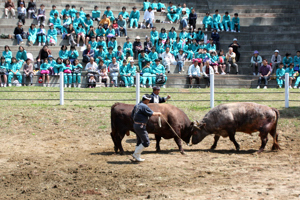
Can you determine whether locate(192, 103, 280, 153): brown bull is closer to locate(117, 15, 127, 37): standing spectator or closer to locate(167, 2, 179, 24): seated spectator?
locate(117, 15, 127, 37): standing spectator

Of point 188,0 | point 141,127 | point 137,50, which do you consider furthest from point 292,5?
point 141,127

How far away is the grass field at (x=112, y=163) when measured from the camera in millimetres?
8250

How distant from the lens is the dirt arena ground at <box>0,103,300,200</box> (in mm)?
8211

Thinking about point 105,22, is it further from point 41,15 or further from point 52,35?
point 41,15

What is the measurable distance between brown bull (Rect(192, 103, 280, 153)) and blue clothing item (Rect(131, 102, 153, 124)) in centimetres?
213

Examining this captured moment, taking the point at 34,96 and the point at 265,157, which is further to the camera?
the point at 34,96

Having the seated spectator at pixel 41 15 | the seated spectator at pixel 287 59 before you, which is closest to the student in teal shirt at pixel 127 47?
the seated spectator at pixel 41 15

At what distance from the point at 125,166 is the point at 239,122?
375 centimetres

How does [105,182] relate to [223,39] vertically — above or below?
below

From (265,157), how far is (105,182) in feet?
14.4

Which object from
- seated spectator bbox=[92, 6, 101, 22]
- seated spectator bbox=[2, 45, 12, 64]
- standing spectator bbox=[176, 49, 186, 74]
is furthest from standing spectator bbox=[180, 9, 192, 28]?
seated spectator bbox=[2, 45, 12, 64]

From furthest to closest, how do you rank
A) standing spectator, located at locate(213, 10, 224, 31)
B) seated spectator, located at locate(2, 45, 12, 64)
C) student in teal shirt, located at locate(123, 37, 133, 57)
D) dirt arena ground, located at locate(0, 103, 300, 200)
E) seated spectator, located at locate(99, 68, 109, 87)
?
1. standing spectator, located at locate(213, 10, 224, 31)
2. student in teal shirt, located at locate(123, 37, 133, 57)
3. seated spectator, located at locate(2, 45, 12, 64)
4. seated spectator, located at locate(99, 68, 109, 87)
5. dirt arena ground, located at locate(0, 103, 300, 200)

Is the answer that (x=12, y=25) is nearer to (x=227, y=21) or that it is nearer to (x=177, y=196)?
(x=227, y=21)

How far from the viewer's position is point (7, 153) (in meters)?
11.6
